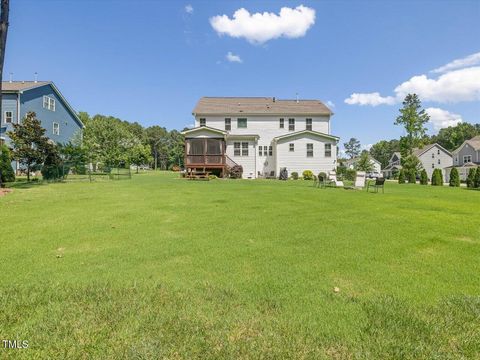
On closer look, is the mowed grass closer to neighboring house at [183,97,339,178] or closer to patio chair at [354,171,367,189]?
patio chair at [354,171,367,189]

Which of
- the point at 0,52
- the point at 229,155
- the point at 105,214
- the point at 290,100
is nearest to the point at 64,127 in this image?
the point at 229,155

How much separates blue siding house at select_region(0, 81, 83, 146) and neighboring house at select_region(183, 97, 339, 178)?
15.8m

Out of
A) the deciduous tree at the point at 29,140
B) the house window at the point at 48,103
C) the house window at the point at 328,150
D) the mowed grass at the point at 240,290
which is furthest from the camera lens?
the house window at the point at 48,103

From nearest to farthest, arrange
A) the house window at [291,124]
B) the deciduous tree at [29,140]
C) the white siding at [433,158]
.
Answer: the deciduous tree at [29,140] < the house window at [291,124] < the white siding at [433,158]

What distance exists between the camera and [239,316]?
2.72 meters

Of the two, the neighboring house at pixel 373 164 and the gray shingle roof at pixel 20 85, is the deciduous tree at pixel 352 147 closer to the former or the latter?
the neighboring house at pixel 373 164

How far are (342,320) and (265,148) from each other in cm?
2928

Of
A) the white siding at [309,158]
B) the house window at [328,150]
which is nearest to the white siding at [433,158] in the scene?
the house window at [328,150]

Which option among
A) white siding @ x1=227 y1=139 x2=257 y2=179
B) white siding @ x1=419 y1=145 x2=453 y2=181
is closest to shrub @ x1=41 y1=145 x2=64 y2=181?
white siding @ x1=227 y1=139 x2=257 y2=179

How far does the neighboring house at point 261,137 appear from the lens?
25.6 m

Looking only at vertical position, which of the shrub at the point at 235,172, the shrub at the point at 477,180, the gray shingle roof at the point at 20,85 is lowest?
the shrub at the point at 477,180

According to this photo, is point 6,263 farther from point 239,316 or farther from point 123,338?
point 239,316

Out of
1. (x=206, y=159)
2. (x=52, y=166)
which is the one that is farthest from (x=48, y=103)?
(x=206, y=159)

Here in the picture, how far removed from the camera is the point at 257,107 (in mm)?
32969
